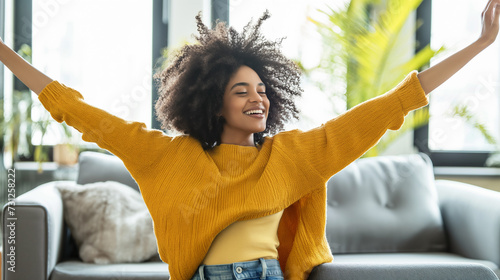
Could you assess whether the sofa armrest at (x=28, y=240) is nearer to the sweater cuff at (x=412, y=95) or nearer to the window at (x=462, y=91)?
the sweater cuff at (x=412, y=95)

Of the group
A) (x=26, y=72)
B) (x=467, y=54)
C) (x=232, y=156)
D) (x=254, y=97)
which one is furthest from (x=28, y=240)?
(x=467, y=54)

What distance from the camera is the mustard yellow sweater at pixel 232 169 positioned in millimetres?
1253

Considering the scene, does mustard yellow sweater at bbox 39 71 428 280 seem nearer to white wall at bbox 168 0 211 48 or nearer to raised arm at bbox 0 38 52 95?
raised arm at bbox 0 38 52 95

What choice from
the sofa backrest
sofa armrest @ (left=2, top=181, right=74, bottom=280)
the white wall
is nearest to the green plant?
the white wall

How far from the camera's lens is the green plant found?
283cm

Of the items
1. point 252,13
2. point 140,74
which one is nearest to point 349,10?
point 252,13

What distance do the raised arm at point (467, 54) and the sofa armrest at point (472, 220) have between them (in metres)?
1.05

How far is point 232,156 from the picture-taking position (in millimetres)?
1371

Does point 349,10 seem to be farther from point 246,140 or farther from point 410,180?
point 246,140

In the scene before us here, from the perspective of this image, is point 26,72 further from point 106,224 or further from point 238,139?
point 106,224

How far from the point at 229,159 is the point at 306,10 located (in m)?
2.08

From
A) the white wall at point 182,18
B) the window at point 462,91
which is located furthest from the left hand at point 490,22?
the white wall at point 182,18

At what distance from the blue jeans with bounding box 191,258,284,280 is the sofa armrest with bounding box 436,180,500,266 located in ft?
3.94

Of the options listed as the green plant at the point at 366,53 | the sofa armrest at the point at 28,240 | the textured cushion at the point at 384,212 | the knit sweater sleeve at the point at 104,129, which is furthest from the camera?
the green plant at the point at 366,53
